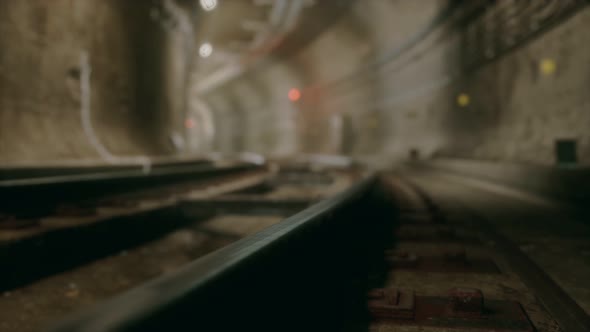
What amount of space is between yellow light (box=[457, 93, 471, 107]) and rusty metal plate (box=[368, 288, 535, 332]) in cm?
1002

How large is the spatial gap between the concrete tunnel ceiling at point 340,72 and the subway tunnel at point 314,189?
0.16ft

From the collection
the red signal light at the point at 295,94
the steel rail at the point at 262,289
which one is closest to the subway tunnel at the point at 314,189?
the steel rail at the point at 262,289

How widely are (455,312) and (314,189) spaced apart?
7.23 metres

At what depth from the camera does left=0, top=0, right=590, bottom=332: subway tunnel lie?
4.85 feet

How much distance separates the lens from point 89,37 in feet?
24.6

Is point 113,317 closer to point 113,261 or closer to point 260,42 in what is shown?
point 113,261

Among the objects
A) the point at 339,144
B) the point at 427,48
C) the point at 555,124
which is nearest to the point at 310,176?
the point at 555,124

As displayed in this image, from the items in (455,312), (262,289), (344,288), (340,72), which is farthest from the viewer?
(340,72)

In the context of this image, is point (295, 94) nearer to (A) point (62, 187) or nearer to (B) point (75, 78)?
(B) point (75, 78)

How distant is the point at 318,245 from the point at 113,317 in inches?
50.4

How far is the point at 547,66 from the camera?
695cm

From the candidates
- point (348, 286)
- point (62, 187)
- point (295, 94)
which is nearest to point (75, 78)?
point (62, 187)

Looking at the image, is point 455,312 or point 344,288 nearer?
point 455,312

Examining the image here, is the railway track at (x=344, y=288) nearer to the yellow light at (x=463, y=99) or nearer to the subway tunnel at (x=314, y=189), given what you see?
the subway tunnel at (x=314, y=189)
